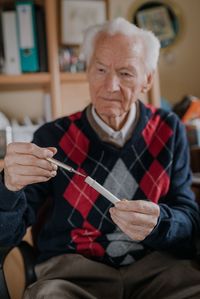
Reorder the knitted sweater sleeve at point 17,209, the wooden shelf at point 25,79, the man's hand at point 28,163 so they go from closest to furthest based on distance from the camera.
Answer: the man's hand at point 28,163
the knitted sweater sleeve at point 17,209
the wooden shelf at point 25,79

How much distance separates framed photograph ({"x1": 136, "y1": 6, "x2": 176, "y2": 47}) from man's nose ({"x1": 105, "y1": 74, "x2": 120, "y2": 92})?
1.34m

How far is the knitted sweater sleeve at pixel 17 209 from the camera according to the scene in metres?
0.99

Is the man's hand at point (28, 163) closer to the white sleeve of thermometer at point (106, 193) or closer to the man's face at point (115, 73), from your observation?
the white sleeve of thermometer at point (106, 193)

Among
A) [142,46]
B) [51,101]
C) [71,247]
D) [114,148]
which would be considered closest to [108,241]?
[71,247]

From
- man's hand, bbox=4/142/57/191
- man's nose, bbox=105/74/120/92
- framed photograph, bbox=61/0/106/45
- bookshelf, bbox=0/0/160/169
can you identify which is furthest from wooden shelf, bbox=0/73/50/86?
man's hand, bbox=4/142/57/191

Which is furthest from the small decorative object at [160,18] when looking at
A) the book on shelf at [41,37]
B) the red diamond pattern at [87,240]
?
the red diamond pattern at [87,240]

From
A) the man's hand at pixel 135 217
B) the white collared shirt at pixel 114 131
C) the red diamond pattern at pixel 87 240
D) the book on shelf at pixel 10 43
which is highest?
the book on shelf at pixel 10 43

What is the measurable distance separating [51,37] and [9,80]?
284 millimetres

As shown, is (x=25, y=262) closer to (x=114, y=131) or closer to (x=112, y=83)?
(x=114, y=131)

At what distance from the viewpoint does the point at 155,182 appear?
4.02ft

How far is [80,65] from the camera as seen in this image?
1957mm

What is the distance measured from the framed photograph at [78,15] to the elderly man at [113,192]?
0.79 m

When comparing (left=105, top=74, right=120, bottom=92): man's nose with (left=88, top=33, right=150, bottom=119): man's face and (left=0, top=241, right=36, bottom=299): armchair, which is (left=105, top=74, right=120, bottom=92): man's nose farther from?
(left=0, top=241, right=36, bottom=299): armchair

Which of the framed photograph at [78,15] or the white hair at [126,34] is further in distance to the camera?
the framed photograph at [78,15]
